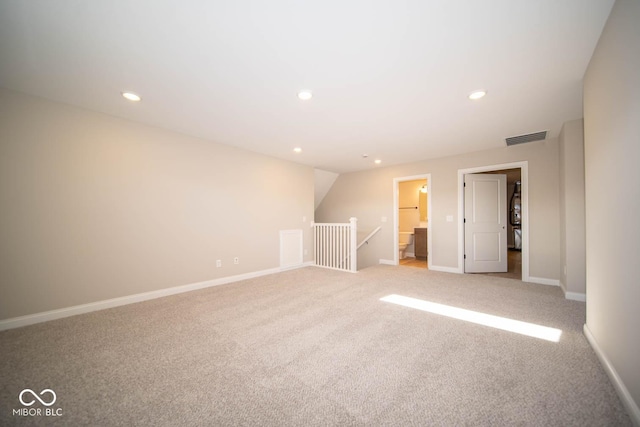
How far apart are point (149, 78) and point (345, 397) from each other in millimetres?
2987

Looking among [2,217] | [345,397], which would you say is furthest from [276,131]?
[345,397]

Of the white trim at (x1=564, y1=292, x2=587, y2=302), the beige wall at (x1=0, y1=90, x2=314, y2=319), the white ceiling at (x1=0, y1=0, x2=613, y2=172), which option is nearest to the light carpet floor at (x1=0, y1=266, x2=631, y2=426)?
the white trim at (x1=564, y1=292, x2=587, y2=302)

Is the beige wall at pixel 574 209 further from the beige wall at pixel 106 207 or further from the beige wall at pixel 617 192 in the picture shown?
the beige wall at pixel 106 207

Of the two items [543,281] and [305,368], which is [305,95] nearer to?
[305,368]

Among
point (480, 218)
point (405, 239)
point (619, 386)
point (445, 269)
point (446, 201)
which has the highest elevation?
point (446, 201)

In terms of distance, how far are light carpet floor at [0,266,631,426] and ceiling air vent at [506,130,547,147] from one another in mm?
2430

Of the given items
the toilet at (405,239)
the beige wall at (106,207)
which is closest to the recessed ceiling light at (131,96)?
the beige wall at (106,207)

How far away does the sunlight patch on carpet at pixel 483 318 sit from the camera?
2225 mm

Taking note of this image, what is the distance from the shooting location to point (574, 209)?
3146 mm

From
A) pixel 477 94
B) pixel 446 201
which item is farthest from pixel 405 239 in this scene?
pixel 477 94

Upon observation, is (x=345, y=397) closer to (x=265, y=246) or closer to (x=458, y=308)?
(x=458, y=308)

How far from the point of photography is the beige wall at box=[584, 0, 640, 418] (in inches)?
49.8

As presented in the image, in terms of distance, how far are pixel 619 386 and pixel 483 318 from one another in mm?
1150

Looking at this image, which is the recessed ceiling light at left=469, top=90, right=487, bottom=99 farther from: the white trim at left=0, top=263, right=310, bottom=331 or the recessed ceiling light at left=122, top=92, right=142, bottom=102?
the white trim at left=0, top=263, right=310, bottom=331
